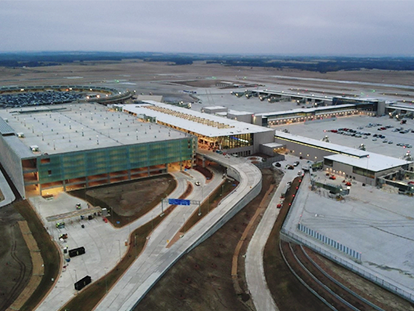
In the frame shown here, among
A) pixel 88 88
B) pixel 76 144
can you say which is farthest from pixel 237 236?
pixel 88 88

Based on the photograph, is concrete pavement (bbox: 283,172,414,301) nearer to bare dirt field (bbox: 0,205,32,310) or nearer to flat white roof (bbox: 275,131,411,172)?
flat white roof (bbox: 275,131,411,172)

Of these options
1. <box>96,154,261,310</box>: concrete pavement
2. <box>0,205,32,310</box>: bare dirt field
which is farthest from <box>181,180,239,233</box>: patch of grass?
<box>0,205,32,310</box>: bare dirt field

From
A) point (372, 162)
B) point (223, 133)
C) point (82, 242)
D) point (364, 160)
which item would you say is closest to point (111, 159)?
point (82, 242)

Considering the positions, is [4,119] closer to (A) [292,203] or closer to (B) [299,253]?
(A) [292,203]

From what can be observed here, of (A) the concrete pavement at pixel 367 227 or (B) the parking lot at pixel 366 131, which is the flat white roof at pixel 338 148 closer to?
(A) the concrete pavement at pixel 367 227

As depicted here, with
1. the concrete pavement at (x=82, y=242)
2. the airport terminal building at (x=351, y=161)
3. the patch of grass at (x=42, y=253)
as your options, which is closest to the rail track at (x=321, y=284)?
the concrete pavement at (x=82, y=242)

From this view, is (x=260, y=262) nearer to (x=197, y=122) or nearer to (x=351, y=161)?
(x=351, y=161)
